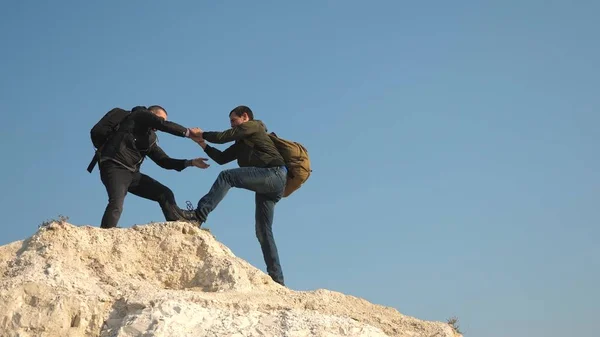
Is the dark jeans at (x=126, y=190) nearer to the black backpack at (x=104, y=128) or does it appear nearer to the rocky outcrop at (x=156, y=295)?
the black backpack at (x=104, y=128)

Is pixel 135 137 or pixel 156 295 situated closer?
pixel 156 295

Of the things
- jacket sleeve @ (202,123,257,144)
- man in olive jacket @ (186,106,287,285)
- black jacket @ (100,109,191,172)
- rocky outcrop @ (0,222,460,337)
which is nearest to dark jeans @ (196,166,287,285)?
man in olive jacket @ (186,106,287,285)

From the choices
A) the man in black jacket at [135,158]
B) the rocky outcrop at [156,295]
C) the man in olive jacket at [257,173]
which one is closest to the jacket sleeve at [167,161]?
the man in black jacket at [135,158]

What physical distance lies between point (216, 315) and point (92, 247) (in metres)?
1.89

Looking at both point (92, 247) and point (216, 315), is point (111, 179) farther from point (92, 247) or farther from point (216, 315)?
point (216, 315)

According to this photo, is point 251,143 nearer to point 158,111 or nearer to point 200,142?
point 200,142

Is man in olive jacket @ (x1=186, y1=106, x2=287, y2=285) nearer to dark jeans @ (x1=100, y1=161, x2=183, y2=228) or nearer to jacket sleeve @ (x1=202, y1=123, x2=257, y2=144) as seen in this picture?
jacket sleeve @ (x1=202, y1=123, x2=257, y2=144)

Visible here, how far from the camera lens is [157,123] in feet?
32.7

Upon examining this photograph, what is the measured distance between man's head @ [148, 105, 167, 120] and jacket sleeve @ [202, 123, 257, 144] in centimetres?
77

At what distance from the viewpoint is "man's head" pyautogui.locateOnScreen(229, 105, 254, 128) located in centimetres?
1038

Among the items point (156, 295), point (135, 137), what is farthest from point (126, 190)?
point (156, 295)

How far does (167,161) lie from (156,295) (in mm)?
3407

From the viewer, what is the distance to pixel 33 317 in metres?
7.16

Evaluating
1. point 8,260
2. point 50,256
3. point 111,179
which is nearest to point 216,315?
point 50,256
